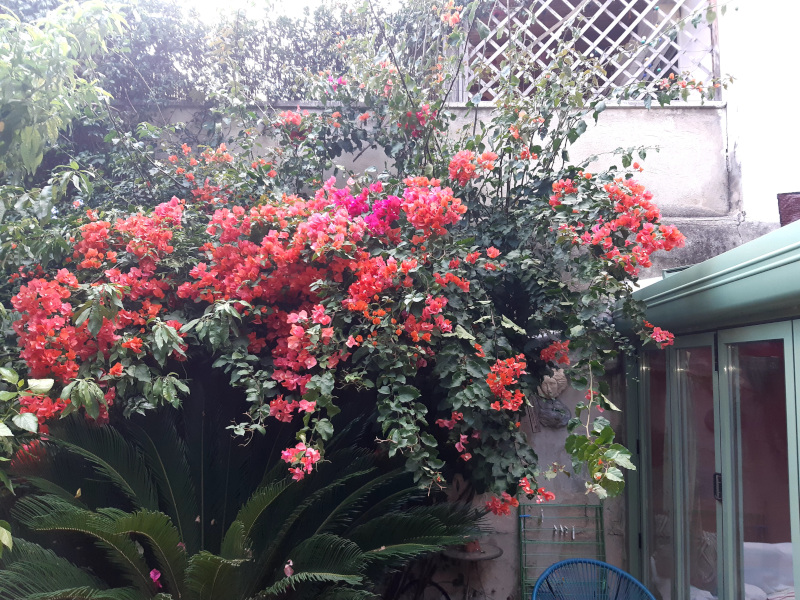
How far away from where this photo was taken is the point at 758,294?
5.93 ft

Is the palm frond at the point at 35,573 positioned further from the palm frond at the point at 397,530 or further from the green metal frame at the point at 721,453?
the green metal frame at the point at 721,453

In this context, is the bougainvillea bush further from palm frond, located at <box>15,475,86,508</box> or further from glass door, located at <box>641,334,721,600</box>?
glass door, located at <box>641,334,721,600</box>

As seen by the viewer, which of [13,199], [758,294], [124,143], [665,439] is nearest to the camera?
[758,294]

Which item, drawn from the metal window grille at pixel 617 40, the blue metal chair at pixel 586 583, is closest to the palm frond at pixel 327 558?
the blue metal chair at pixel 586 583

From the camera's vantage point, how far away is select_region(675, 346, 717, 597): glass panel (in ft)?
8.03

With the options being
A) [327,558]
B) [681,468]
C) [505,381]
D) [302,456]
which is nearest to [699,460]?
[681,468]

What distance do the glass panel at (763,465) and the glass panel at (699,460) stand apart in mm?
231

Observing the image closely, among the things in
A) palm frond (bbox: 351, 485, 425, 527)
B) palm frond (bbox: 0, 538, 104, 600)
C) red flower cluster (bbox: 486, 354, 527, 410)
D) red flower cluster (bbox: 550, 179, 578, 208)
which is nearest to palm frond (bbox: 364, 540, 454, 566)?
palm frond (bbox: 351, 485, 425, 527)

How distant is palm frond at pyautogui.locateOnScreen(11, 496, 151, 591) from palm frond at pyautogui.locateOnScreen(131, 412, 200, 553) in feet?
0.94

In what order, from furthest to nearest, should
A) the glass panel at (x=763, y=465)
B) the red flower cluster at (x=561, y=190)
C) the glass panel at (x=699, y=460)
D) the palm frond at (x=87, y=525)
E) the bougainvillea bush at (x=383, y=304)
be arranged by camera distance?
the red flower cluster at (x=561, y=190), the glass panel at (x=699, y=460), the bougainvillea bush at (x=383, y=304), the palm frond at (x=87, y=525), the glass panel at (x=763, y=465)

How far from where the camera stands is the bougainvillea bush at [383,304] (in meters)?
2.14

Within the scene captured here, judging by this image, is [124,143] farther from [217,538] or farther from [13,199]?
[217,538]

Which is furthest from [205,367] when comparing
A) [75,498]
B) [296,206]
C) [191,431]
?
[296,206]

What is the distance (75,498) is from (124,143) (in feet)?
6.74
